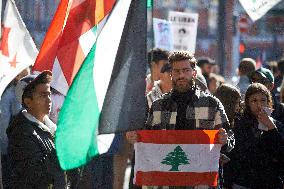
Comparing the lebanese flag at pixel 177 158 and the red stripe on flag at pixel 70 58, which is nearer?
the lebanese flag at pixel 177 158

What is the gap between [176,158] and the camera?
820 cm

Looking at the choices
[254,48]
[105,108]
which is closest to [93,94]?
[105,108]

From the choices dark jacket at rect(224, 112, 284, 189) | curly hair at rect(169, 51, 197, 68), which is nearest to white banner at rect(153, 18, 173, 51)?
dark jacket at rect(224, 112, 284, 189)

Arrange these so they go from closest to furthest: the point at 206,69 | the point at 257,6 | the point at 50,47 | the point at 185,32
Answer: the point at 50,47
the point at 257,6
the point at 185,32
the point at 206,69

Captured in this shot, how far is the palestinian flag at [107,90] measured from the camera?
282 inches

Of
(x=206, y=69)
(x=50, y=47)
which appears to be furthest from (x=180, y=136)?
(x=206, y=69)

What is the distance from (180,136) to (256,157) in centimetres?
115

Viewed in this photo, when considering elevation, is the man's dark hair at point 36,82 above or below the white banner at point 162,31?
below

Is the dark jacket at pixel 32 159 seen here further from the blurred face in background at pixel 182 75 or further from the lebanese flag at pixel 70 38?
the blurred face in background at pixel 182 75

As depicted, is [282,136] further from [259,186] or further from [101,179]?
[101,179]

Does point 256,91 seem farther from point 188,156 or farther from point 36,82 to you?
point 36,82

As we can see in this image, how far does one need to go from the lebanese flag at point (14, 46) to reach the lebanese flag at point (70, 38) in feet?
2.21

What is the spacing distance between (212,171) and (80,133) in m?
1.42

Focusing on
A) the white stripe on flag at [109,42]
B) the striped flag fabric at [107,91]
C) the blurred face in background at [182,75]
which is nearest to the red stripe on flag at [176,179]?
the blurred face in background at [182,75]
